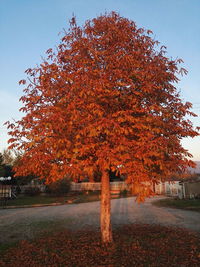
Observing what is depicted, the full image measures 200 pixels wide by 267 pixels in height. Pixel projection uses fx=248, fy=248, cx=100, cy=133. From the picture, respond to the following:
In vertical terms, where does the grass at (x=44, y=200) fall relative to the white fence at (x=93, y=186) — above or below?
below

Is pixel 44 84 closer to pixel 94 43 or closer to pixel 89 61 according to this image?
pixel 89 61

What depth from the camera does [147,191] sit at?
6617mm

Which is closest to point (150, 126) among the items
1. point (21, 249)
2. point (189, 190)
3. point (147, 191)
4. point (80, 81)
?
point (147, 191)

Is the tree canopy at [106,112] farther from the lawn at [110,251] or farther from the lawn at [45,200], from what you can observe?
the lawn at [45,200]

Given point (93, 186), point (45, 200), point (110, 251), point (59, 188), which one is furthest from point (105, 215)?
point (93, 186)

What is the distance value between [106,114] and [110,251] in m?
3.77

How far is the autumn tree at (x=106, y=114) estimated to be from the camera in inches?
247

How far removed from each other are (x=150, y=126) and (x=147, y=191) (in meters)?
1.74

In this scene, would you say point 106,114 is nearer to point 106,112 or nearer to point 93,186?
point 106,112

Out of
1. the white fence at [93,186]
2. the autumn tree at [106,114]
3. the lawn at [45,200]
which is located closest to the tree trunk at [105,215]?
the autumn tree at [106,114]

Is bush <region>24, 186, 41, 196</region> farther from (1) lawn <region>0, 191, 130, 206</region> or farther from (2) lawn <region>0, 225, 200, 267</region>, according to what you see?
(2) lawn <region>0, 225, 200, 267</region>

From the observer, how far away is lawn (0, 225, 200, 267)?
602cm

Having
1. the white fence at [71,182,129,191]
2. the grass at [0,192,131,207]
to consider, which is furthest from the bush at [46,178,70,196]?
the white fence at [71,182,129,191]

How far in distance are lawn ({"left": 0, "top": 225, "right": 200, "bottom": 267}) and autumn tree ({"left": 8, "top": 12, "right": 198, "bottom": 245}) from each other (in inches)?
33.8
